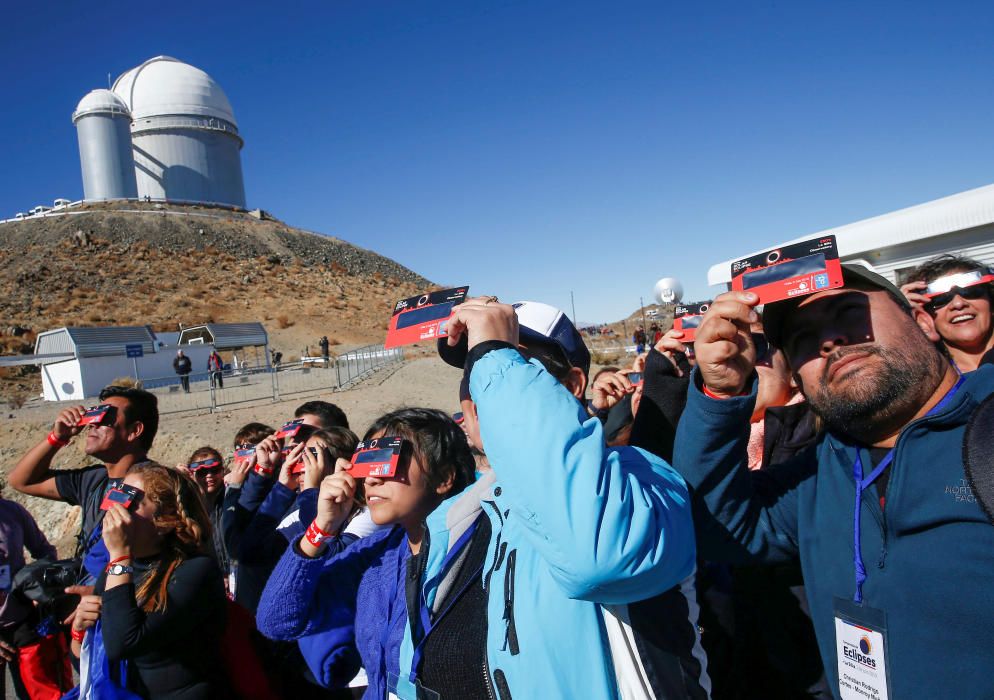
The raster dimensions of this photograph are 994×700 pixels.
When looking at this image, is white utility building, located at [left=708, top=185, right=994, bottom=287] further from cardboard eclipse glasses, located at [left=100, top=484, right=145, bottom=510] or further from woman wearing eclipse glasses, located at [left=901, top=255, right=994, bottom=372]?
cardboard eclipse glasses, located at [left=100, top=484, right=145, bottom=510]

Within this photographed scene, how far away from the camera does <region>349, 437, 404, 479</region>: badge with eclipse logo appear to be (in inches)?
90.2

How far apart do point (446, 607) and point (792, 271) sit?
1423 mm

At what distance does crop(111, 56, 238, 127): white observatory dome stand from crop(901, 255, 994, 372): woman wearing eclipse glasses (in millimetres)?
74942

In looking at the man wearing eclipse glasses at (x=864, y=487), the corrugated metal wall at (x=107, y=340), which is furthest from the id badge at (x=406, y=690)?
the corrugated metal wall at (x=107, y=340)

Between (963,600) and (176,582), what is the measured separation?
9.91 feet

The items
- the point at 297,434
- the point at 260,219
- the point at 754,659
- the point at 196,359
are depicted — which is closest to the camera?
the point at 754,659

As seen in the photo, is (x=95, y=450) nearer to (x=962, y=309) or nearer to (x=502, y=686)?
(x=502, y=686)

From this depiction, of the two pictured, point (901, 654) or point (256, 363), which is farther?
point (256, 363)

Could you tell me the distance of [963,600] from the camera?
4.09 ft

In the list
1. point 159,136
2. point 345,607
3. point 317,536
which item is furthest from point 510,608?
point 159,136

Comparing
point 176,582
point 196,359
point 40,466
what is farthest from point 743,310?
point 196,359

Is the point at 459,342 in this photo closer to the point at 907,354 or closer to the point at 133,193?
the point at 907,354

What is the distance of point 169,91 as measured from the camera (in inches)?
2496

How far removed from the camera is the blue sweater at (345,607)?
2203 millimetres
